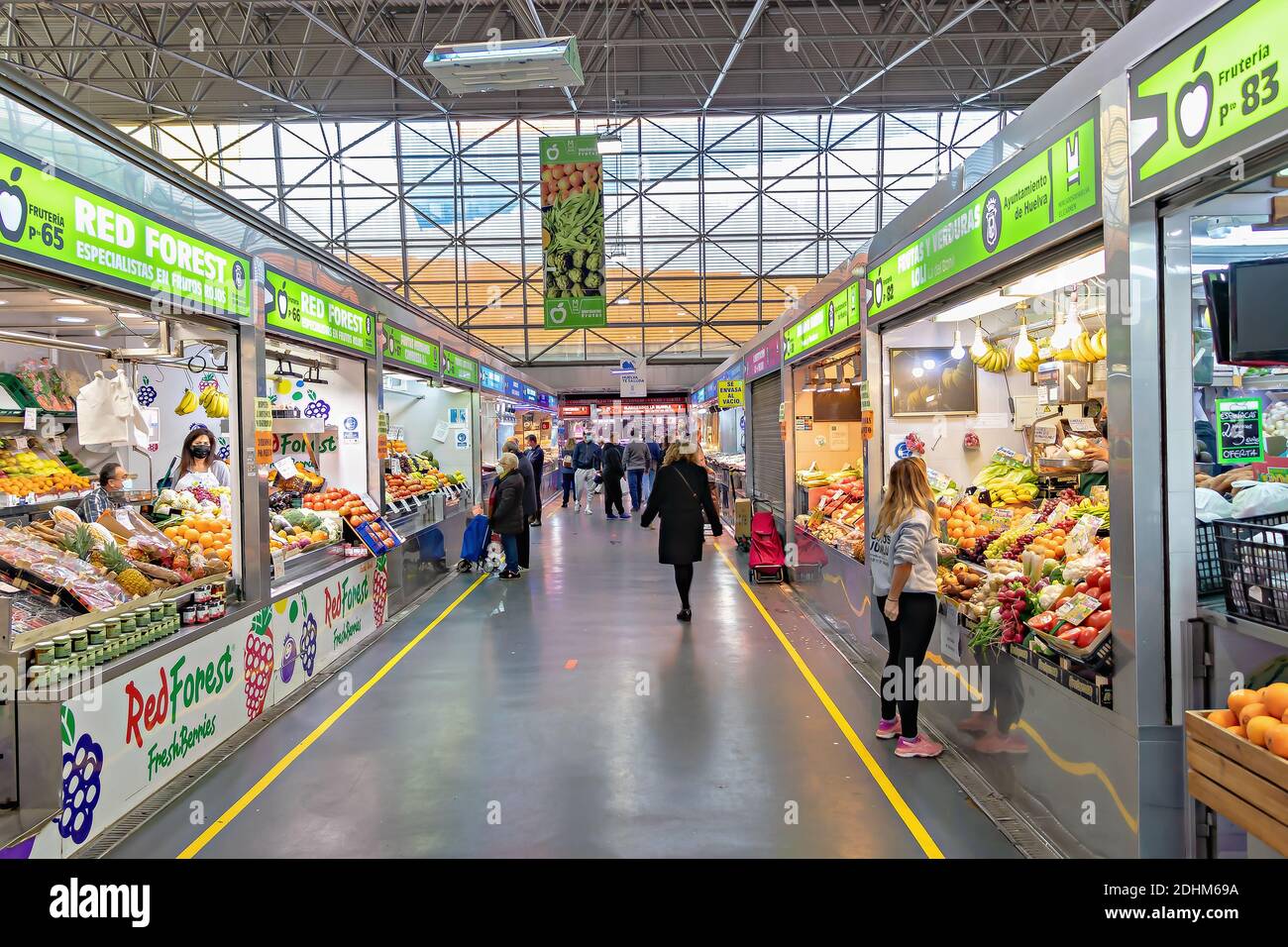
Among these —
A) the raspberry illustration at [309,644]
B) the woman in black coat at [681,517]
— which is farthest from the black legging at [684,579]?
the raspberry illustration at [309,644]

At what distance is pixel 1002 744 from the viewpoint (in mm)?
3902

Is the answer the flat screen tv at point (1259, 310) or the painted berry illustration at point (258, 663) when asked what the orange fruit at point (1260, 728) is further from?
the painted berry illustration at point (258, 663)

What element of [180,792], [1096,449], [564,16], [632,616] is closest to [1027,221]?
[1096,449]

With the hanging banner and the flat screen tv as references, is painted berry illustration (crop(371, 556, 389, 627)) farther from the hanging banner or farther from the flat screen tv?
the flat screen tv

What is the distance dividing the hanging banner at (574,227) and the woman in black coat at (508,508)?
2.04 meters

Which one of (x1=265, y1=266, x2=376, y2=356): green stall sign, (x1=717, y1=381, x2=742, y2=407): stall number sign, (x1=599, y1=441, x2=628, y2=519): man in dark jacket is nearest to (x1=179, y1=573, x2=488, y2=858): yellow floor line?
(x1=265, y1=266, x2=376, y2=356): green stall sign

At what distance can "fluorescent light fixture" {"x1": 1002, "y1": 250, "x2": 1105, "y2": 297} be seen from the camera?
434 cm

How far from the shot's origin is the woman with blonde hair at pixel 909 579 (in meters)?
4.21

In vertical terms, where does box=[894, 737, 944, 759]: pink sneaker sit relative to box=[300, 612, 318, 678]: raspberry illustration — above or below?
below

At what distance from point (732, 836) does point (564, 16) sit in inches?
730

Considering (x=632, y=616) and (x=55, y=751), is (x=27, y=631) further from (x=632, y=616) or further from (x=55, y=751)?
(x=632, y=616)

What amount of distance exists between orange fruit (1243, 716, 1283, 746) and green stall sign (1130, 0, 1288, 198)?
155 centimetres

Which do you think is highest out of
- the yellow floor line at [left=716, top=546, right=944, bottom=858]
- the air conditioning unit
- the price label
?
the air conditioning unit

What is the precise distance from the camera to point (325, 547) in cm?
687
